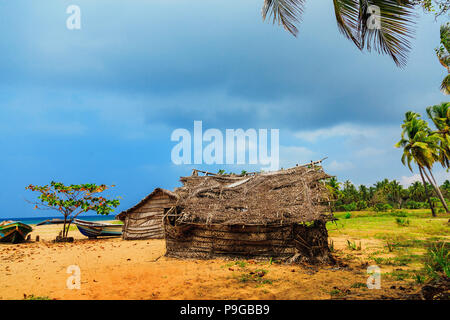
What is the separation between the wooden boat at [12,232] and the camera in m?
15.9

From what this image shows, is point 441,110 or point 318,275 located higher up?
point 441,110

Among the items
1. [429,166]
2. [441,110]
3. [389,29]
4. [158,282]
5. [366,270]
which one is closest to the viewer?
[389,29]

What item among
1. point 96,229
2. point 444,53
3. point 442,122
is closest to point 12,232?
point 96,229

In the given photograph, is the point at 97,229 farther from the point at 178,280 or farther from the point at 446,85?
the point at 446,85

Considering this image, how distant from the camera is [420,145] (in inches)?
1056

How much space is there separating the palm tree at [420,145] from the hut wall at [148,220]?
27.0 meters

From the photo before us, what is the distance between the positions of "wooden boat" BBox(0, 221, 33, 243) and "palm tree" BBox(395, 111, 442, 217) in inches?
1389

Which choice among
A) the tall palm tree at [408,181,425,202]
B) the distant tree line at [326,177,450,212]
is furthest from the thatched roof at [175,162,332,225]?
the tall palm tree at [408,181,425,202]

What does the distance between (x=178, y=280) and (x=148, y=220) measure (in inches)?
392

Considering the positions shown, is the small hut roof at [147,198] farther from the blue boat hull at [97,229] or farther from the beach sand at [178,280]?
the beach sand at [178,280]

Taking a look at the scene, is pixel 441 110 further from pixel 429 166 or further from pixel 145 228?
pixel 145 228

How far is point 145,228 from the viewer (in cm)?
1661
